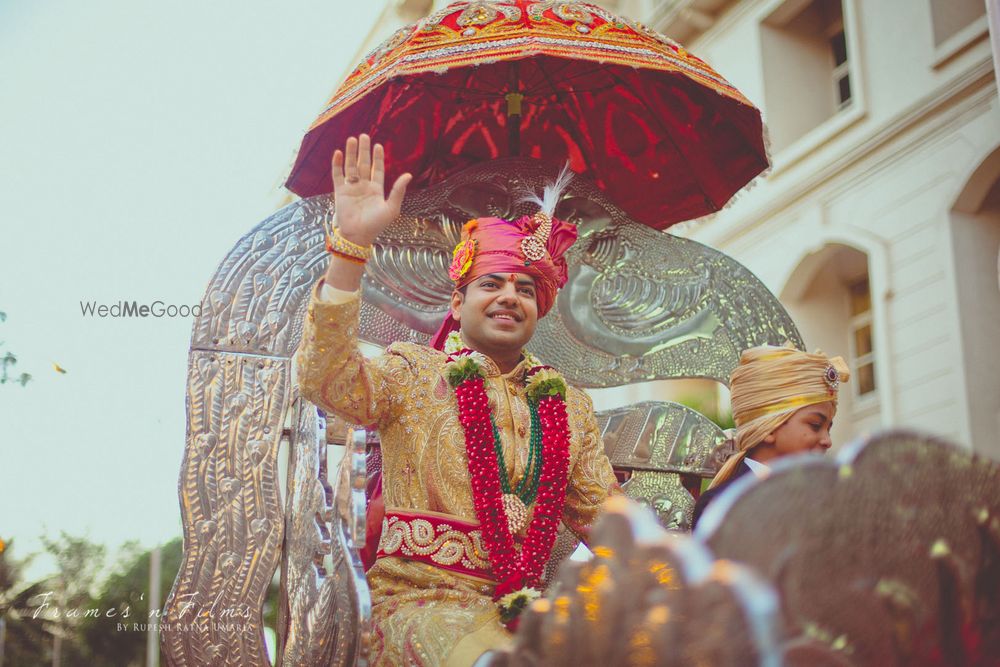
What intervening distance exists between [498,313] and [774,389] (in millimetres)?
1066

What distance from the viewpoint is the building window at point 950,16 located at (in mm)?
13367

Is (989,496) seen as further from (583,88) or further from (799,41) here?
(799,41)

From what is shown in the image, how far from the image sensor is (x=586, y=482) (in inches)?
168

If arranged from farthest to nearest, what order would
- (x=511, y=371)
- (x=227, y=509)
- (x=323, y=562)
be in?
(x=511, y=371) → (x=227, y=509) → (x=323, y=562)

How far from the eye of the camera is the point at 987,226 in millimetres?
13070

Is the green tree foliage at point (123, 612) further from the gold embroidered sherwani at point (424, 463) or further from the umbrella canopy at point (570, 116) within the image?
the gold embroidered sherwani at point (424, 463)

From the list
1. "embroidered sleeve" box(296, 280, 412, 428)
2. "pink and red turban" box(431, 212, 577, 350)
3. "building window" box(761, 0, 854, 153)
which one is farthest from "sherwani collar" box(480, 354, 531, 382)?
"building window" box(761, 0, 854, 153)

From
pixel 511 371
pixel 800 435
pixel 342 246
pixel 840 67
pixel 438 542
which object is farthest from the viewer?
pixel 840 67

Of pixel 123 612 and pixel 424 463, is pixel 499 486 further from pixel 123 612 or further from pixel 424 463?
pixel 123 612

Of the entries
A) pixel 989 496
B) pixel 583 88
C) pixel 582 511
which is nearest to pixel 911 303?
pixel 583 88

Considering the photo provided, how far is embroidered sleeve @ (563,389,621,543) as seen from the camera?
14.0 ft

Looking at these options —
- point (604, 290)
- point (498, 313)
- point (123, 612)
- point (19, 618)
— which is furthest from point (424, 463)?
point (123, 612)

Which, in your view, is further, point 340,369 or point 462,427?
point 462,427

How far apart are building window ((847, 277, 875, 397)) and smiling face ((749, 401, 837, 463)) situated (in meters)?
11.0
